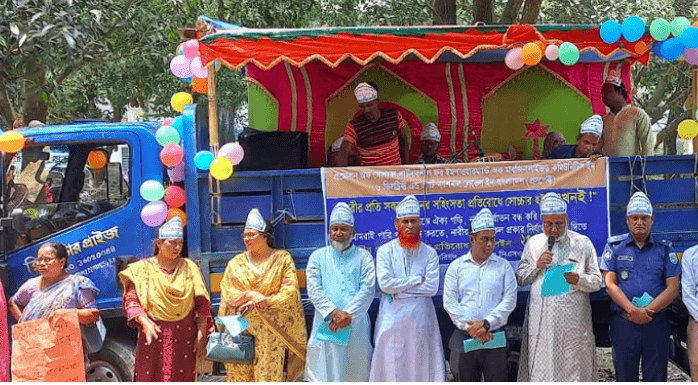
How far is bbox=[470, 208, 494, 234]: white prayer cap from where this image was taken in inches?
205

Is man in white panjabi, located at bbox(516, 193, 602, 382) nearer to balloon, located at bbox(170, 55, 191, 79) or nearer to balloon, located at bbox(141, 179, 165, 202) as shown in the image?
balloon, located at bbox(141, 179, 165, 202)

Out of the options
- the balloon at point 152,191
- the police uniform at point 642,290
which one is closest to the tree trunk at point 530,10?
the police uniform at point 642,290

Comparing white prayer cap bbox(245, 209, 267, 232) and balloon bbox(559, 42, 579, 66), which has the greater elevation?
balloon bbox(559, 42, 579, 66)

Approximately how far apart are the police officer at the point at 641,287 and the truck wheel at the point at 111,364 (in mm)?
3080

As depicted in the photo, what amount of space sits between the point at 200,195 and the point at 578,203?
2.43 meters

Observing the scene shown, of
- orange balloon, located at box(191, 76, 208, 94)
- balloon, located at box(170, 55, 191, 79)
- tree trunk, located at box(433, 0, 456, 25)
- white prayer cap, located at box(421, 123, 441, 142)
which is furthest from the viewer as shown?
tree trunk, located at box(433, 0, 456, 25)

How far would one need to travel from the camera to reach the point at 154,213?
5.32 metres

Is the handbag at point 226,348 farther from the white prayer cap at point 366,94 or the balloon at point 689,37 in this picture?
the balloon at point 689,37

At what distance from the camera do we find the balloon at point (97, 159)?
562 cm

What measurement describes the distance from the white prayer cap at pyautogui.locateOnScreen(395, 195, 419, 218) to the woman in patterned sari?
1.29 metres

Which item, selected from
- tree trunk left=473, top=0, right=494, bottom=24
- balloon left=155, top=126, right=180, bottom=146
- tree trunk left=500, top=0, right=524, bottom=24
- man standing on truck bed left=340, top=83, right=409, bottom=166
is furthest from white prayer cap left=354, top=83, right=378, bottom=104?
tree trunk left=500, top=0, right=524, bottom=24

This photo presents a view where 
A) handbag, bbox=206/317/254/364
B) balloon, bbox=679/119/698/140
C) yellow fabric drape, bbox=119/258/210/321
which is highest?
balloon, bbox=679/119/698/140

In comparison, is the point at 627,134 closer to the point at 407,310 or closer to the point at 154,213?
the point at 407,310

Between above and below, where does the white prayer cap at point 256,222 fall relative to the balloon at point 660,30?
below
